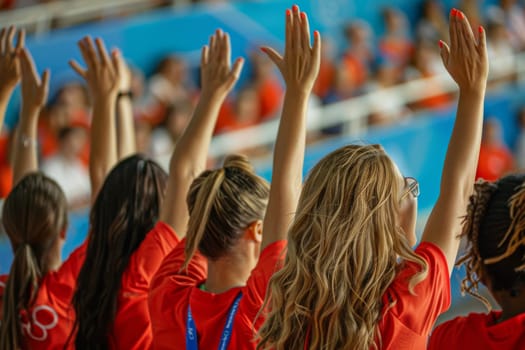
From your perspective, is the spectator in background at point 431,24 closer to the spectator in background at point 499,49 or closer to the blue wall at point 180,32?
the spectator in background at point 499,49

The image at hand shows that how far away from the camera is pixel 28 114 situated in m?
4.07

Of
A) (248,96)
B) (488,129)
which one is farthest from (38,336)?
(488,129)

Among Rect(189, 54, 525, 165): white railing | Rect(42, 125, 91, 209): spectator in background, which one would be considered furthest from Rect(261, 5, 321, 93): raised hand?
Rect(42, 125, 91, 209): spectator in background

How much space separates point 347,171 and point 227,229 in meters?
0.57

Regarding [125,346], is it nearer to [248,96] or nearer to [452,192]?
[452,192]

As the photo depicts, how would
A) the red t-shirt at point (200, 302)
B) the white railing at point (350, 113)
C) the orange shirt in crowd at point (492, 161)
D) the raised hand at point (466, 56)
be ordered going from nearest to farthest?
the raised hand at point (466, 56) < the red t-shirt at point (200, 302) < the white railing at point (350, 113) < the orange shirt in crowd at point (492, 161)

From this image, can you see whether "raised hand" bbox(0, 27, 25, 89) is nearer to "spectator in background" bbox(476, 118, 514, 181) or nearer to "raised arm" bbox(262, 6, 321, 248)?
"raised arm" bbox(262, 6, 321, 248)

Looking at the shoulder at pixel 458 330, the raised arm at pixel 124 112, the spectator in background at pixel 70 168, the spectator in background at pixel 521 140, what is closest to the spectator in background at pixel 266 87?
the spectator in background at pixel 70 168

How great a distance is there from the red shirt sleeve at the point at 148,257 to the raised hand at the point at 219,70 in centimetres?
51

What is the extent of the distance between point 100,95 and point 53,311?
0.95 meters

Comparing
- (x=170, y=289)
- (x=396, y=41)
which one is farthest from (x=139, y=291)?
(x=396, y=41)

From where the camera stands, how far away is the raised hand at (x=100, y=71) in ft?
12.7

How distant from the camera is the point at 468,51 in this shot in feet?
8.29

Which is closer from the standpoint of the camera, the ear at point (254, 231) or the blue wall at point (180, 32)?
the ear at point (254, 231)
